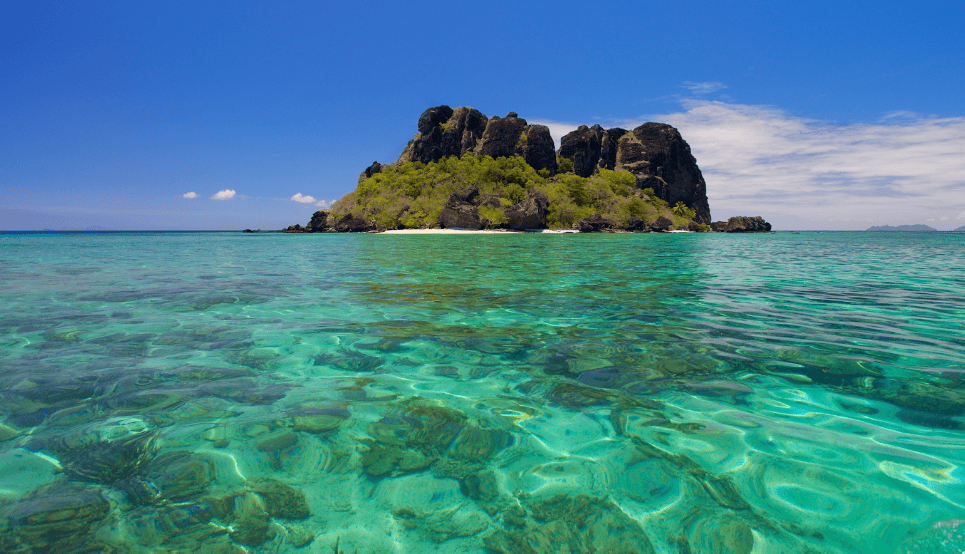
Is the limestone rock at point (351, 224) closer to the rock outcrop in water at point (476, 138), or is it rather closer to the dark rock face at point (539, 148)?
the rock outcrop in water at point (476, 138)

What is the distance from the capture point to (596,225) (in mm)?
96312

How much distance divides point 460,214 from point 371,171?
62222mm

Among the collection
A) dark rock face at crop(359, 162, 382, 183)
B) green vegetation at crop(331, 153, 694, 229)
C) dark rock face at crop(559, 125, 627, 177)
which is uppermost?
dark rock face at crop(559, 125, 627, 177)

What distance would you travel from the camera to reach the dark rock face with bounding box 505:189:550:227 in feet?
292

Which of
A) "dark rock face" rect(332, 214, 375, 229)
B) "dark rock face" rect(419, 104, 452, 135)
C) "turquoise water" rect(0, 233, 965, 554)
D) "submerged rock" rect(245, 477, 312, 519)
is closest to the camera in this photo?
"turquoise water" rect(0, 233, 965, 554)

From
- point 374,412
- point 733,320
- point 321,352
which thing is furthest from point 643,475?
point 733,320

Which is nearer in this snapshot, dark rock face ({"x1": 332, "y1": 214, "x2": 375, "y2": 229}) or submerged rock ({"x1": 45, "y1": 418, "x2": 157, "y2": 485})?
submerged rock ({"x1": 45, "y1": 418, "x2": 157, "y2": 485})

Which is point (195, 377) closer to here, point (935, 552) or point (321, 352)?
point (321, 352)

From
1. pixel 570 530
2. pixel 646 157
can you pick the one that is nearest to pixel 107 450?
pixel 570 530

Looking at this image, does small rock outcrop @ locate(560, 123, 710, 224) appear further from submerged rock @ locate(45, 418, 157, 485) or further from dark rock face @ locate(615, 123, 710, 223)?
submerged rock @ locate(45, 418, 157, 485)

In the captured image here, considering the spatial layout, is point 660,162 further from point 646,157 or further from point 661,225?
point 661,225

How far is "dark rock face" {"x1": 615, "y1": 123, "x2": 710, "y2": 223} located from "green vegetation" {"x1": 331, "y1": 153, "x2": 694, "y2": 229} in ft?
17.4

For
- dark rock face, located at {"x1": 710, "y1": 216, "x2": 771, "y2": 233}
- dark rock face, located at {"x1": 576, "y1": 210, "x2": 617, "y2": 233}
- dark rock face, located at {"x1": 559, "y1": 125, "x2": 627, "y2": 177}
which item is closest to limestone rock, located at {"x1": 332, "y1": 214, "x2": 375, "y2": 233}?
dark rock face, located at {"x1": 576, "y1": 210, "x2": 617, "y2": 233}

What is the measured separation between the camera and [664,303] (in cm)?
849
